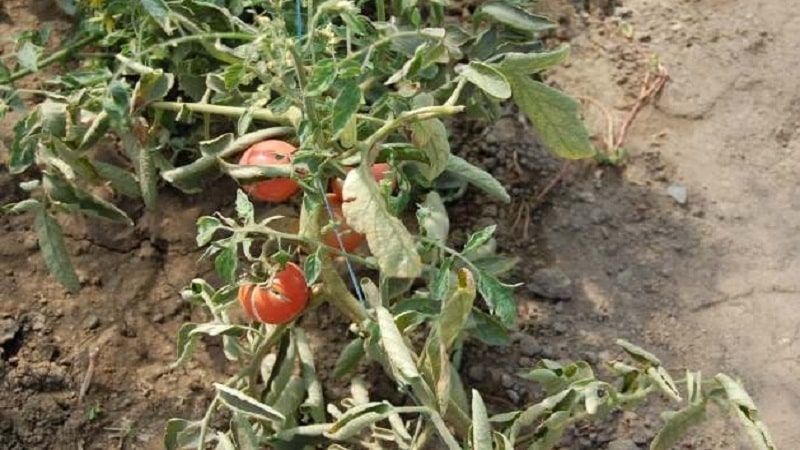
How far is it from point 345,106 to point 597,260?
0.81 metres

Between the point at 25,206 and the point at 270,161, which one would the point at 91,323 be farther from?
the point at 270,161

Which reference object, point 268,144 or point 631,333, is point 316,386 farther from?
point 631,333

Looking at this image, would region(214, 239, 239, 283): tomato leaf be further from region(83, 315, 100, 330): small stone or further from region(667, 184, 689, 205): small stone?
region(667, 184, 689, 205): small stone

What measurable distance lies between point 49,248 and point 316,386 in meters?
0.49

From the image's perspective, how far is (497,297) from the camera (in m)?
1.65

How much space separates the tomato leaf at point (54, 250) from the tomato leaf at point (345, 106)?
24.5 inches

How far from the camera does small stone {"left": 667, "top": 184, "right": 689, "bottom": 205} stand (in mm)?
2260

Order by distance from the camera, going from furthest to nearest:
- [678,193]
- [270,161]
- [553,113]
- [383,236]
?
[678,193]
[270,161]
[553,113]
[383,236]

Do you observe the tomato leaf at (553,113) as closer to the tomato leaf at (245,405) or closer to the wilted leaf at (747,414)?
the wilted leaf at (747,414)

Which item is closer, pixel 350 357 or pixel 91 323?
pixel 350 357

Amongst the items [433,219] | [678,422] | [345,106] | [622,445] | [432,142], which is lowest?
[622,445]

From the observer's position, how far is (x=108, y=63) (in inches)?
86.0

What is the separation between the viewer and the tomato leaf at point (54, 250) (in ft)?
6.25

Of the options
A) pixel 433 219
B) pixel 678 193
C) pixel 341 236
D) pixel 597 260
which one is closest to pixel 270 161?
pixel 341 236
